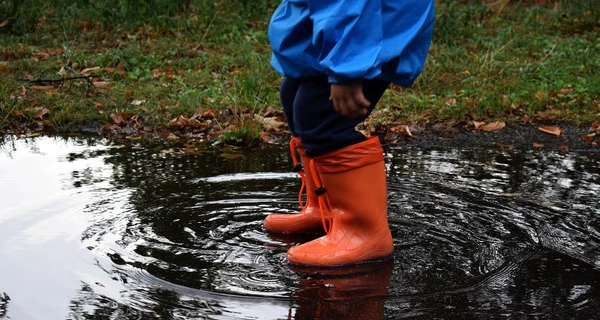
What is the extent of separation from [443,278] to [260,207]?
111 centimetres

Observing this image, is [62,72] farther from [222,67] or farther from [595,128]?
[595,128]

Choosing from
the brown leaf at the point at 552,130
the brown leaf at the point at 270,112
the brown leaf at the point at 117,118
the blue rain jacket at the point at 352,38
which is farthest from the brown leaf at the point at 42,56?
the blue rain jacket at the point at 352,38

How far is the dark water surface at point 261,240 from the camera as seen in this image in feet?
8.25

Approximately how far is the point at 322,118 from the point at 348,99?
20 centimetres

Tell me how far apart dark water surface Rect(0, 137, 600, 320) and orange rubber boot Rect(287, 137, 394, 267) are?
0.07m

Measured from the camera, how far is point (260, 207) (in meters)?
3.63

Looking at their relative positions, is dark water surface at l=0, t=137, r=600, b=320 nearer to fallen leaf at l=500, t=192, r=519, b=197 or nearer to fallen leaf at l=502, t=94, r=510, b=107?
fallen leaf at l=500, t=192, r=519, b=197

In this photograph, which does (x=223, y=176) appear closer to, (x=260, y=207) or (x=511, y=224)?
(x=260, y=207)

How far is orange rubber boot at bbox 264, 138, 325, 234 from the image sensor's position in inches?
130

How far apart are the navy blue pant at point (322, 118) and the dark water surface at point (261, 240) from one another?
1.38 ft

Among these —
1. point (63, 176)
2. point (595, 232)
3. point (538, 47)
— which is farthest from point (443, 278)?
point (538, 47)

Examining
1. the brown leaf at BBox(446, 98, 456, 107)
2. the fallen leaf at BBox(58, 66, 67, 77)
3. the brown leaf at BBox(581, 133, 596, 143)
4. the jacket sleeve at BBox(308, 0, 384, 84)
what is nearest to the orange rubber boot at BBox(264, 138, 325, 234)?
the jacket sleeve at BBox(308, 0, 384, 84)

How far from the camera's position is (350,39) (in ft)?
8.84

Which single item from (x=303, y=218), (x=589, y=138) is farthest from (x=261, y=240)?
(x=589, y=138)
